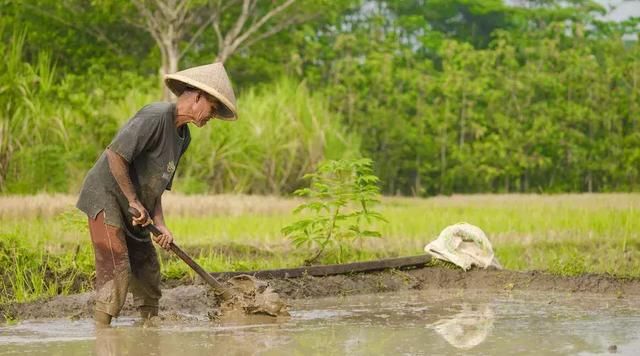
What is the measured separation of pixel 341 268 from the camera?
9.56 m

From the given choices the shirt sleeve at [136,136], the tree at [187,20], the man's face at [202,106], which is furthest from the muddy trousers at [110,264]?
the tree at [187,20]

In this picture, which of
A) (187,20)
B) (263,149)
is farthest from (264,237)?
(187,20)

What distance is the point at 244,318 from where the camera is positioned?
7734 millimetres

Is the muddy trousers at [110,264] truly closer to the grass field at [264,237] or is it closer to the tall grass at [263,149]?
the grass field at [264,237]

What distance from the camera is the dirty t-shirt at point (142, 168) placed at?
682 centimetres

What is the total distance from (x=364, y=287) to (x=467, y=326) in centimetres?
221

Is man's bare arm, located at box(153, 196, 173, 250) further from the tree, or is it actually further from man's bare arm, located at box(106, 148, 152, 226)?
the tree

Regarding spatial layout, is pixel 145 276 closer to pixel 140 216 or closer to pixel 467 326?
pixel 140 216

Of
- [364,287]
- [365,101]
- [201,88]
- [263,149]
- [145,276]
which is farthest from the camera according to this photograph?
[365,101]

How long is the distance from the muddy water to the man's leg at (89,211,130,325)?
0.25m

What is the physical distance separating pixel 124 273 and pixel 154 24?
694 inches

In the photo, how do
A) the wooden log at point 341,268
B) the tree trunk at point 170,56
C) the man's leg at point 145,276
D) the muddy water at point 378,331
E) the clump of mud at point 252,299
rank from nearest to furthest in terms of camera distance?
the muddy water at point 378,331
the man's leg at point 145,276
the clump of mud at point 252,299
the wooden log at point 341,268
the tree trunk at point 170,56

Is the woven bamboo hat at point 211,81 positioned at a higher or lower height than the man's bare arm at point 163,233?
higher

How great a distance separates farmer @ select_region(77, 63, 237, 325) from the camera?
22.3ft
